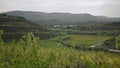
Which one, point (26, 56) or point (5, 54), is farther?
point (5, 54)

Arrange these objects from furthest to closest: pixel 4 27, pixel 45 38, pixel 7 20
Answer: pixel 7 20 → pixel 4 27 → pixel 45 38

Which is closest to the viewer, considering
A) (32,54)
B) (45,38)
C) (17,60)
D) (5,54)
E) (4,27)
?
(32,54)

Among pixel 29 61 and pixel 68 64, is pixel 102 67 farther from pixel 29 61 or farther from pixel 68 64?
pixel 29 61

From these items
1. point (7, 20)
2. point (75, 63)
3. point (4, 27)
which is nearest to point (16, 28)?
point (4, 27)

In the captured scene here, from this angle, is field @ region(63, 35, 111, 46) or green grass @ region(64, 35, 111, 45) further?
green grass @ region(64, 35, 111, 45)

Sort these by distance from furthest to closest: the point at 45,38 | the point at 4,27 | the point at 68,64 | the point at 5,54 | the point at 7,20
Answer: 1. the point at 7,20
2. the point at 4,27
3. the point at 45,38
4. the point at 68,64
5. the point at 5,54

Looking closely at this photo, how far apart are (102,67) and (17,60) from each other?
30.9 ft

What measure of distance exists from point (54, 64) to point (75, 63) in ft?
20.8

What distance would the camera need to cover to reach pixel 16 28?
104562mm

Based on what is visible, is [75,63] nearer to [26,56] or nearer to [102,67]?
[102,67]

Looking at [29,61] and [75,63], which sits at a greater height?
[29,61]

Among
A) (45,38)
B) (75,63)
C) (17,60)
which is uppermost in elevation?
(17,60)

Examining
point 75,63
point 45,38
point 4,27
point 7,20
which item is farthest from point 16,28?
point 75,63

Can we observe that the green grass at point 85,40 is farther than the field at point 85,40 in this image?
Yes
